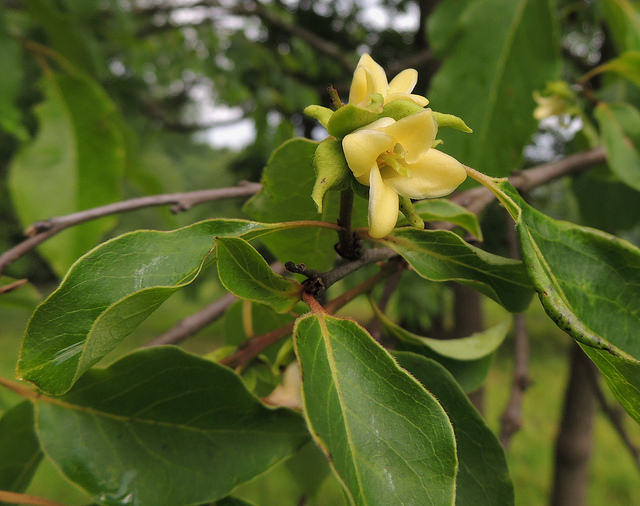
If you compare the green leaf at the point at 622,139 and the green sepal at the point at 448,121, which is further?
the green leaf at the point at 622,139

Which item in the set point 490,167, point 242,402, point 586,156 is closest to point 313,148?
point 242,402

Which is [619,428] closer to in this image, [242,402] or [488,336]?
[488,336]

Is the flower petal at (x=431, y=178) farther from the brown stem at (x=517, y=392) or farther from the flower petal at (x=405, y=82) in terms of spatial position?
the brown stem at (x=517, y=392)

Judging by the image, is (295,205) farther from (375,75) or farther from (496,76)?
(496,76)

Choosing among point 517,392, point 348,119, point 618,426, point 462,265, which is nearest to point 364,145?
point 348,119

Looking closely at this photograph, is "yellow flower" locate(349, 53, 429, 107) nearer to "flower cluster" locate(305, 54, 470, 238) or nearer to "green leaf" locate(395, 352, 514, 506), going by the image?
"flower cluster" locate(305, 54, 470, 238)

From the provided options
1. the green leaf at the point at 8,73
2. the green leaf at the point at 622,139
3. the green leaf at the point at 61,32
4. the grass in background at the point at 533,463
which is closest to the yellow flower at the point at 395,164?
the green leaf at the point at 622,139
